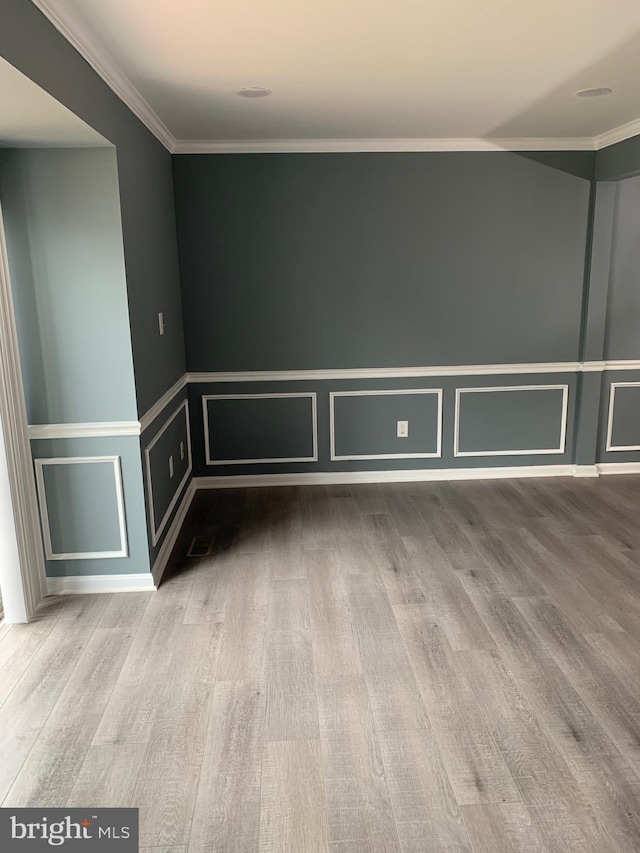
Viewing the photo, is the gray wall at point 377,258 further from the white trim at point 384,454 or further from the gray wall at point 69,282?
the gray wall at point 69,282

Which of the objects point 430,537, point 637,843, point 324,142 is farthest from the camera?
point 324,142

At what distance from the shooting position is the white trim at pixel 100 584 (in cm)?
332

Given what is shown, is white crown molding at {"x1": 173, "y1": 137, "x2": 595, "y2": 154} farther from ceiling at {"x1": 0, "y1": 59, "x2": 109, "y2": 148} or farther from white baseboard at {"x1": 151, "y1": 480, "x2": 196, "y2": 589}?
→ white baseboard at {"x1": 151, "y1": 480, "x2": 196, "y2": 589}

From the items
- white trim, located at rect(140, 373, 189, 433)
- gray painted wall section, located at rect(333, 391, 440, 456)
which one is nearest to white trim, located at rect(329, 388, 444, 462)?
gray painted wall section, located at rect(333, 391, 440, 456)

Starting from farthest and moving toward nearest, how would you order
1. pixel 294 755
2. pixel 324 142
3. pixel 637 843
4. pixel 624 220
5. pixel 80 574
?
pixel 624 220
pixel 324 142
pixel 80 574
pixel 294 755
pixel 637 843

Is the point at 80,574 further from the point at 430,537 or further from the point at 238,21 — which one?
the point at 238,21

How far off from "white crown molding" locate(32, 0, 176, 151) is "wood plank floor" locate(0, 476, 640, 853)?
2399mm

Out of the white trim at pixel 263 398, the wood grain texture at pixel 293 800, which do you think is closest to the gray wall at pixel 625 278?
the white trim at pixel 263 398

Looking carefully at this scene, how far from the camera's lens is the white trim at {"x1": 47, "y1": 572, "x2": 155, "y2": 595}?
10.9ft

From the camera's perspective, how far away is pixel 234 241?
452cm

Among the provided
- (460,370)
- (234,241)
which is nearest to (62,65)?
(234,241)

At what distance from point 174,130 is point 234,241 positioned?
0.82 m

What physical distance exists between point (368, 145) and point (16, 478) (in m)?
3.10

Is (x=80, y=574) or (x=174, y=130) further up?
(x=174, y=130)
